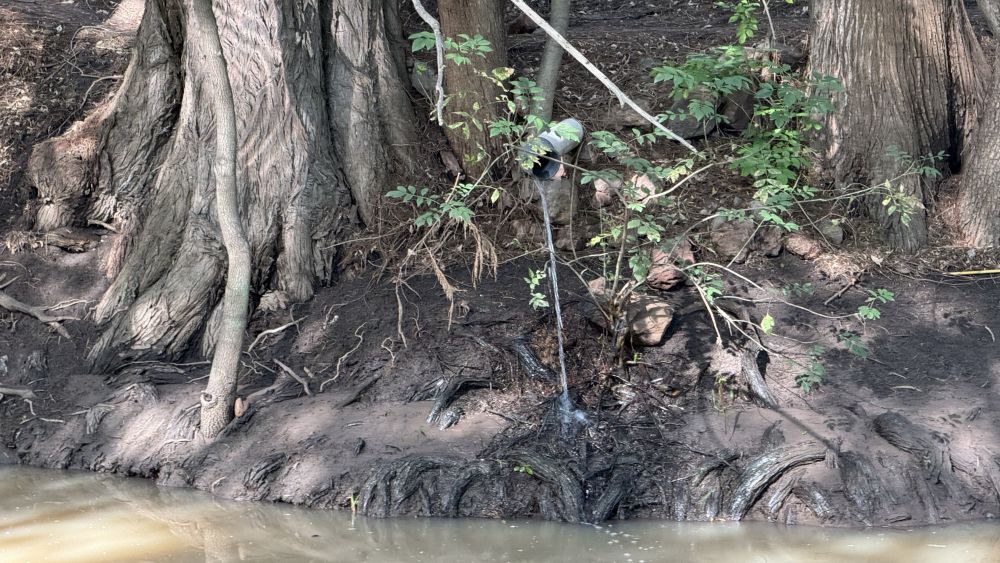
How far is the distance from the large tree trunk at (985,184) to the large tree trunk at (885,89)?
326mm

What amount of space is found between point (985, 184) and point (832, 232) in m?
1.34

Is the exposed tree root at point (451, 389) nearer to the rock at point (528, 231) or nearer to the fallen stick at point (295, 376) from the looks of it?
the fallen stick at point (295, 376)

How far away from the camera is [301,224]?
26.5 ft

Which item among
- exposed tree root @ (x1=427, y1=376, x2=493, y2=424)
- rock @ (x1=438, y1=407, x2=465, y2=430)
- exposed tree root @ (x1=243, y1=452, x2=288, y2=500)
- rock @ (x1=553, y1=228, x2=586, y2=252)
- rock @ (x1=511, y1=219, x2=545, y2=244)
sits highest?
rock @ (x1=511, y1=219, x2=545, y2=244)

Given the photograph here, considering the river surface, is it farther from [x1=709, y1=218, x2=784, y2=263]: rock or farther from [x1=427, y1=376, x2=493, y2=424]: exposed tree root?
[x1=709, y1=218, x2=784, y2=263]: rock

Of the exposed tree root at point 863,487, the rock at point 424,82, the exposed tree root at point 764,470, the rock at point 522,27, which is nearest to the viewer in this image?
the exposed tree root at point 863,487

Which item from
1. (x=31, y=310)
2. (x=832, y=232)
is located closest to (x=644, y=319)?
(x=832, y=232)

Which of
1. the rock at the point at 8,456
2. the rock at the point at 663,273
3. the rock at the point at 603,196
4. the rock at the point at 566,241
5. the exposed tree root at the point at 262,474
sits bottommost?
the exposed tree root at the point at 262,474

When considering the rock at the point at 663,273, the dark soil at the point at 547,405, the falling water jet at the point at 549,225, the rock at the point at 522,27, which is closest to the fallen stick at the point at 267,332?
the dark soil at the point at 547,405

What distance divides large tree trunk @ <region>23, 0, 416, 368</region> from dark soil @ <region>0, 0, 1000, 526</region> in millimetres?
342

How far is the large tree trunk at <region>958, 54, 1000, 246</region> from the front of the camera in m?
8.16

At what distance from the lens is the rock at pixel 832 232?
26.9 feet

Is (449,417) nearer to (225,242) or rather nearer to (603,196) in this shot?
(225,242)

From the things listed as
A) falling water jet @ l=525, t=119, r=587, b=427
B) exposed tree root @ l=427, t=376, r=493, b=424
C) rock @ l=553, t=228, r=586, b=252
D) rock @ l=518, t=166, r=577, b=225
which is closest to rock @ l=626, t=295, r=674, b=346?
falling water jet @ l=525, t=119, r=587, b=427
